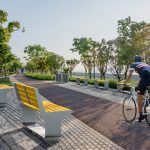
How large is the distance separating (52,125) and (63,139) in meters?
0.42

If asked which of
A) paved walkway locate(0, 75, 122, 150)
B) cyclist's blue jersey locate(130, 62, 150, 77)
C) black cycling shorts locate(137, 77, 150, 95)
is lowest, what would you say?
paved walkway locate(0, 75, 122, 150)

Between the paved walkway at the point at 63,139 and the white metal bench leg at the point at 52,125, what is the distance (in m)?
0.21

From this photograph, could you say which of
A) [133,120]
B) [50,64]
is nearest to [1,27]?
[133,120]

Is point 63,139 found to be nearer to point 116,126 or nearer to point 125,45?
point 116,126

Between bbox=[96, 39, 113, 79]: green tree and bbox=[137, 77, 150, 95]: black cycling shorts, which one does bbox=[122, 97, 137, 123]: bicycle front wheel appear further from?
bbox=[96, 39, 113, 79]: green tree

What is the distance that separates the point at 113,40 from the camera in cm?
3478

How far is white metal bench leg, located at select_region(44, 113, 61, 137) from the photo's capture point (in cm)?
709

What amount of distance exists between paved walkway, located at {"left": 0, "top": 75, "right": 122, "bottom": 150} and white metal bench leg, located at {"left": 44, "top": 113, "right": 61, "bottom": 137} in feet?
0.69

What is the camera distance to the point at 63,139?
7285 millimetres

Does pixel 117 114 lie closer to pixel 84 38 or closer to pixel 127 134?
pixel 127 134

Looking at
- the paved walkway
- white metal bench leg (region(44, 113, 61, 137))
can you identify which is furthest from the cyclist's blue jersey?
white metal bench leg (region(44, 113, 61, 137))

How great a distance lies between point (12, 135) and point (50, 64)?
205ft

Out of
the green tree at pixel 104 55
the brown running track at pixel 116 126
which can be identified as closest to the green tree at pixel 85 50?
the green tree at pixel 104 55

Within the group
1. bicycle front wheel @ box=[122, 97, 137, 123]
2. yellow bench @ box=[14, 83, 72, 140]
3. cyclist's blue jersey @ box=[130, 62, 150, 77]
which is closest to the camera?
yellow bench @ box=[14, 83, 72, 140]
